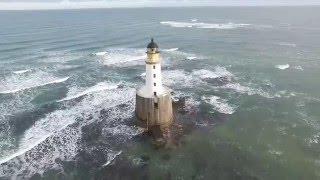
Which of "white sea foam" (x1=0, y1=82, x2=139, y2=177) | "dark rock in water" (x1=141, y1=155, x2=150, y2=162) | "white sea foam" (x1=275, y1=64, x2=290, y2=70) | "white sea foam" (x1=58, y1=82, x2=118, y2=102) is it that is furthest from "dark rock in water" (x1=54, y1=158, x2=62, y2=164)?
"white sea foam" (x1=275, y1=64, x2=290, y2=70)

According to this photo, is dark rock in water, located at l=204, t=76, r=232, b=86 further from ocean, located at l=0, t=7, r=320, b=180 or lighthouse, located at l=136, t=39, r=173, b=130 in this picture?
lighthouse, located at l=136, t=39, r=173, b=130

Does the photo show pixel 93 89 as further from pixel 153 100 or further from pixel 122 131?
pixel 153 100

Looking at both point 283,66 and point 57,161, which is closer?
point 57,161

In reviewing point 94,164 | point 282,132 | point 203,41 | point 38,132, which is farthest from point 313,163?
point 203,41

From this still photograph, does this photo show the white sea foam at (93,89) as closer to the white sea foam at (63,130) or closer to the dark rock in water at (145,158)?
the white sea foam at (63,130)

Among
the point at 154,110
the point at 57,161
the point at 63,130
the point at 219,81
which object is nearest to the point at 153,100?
the point at 154,110

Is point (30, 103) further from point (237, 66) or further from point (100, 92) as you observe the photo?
point (237, 66)

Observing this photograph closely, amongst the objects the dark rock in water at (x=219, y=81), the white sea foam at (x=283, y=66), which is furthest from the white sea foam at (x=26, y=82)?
the white sea foam at (x=283, y=66)
